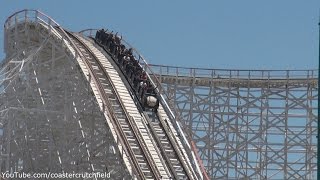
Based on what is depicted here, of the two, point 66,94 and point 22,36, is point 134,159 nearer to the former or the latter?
point 66,94

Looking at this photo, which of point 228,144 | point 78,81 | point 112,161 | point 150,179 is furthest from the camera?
point 228,144

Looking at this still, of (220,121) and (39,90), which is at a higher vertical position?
(39,90)

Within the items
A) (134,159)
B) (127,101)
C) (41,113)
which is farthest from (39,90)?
(134,159)

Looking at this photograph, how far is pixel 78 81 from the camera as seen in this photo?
29906 mm

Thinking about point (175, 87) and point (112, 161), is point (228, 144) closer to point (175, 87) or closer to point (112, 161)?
point (175, 87)

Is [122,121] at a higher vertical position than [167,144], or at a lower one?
higher

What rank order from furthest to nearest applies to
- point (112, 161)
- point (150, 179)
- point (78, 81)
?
point (78, 81) < point (112, 161) < point (150, 179)

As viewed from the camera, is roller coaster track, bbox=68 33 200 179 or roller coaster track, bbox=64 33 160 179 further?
roller coaster track, bbox=68 33 200 179

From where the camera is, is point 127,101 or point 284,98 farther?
point 284,98

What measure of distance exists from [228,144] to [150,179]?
13896 millimetres

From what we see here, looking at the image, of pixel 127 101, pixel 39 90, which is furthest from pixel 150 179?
pixel 39 90

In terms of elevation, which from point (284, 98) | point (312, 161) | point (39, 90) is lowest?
point (312, 161)

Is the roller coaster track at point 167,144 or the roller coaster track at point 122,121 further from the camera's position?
the roller coaster track at point 167,144

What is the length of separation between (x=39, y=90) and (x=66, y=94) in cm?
168
